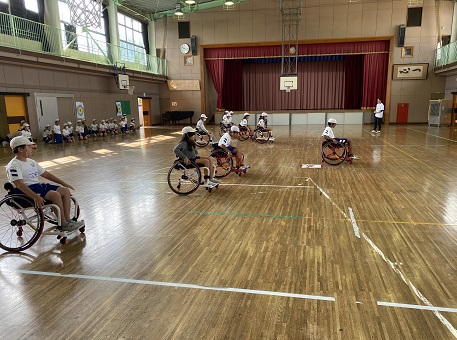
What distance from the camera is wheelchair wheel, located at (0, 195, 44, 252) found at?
356 cm

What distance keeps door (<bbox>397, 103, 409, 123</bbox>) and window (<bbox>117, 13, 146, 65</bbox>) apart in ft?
51.6

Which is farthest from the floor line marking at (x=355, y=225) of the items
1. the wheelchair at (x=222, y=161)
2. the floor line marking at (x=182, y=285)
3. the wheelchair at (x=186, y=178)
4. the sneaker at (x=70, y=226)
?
the sneaker at (x=70, y=226)

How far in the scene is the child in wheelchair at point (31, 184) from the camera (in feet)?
11.4

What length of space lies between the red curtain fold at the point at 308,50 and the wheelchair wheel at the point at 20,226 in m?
19.1

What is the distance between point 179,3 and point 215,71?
503 cm

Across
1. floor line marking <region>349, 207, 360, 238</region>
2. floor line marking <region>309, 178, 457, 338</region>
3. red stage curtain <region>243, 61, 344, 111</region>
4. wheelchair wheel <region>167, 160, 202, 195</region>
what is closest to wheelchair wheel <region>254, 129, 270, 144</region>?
wheelchair wheel <region>167, 160, 202, 195</region>

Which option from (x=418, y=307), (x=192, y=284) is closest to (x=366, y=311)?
(x=418, y=307)

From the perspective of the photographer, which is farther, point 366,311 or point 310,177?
point 310,177

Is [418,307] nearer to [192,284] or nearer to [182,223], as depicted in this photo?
[192,284]

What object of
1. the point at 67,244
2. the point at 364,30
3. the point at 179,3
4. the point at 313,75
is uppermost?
the point at 179,3

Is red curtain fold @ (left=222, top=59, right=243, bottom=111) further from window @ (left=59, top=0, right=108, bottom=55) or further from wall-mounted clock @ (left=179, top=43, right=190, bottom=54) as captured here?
window @ (left=59, top=0, right=108, bottom=55)

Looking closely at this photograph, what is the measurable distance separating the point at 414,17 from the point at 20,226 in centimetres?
2190

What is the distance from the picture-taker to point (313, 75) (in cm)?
2386

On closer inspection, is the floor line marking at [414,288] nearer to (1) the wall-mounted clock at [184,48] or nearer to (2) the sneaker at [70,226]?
(2) the sneaker at [70,226]
